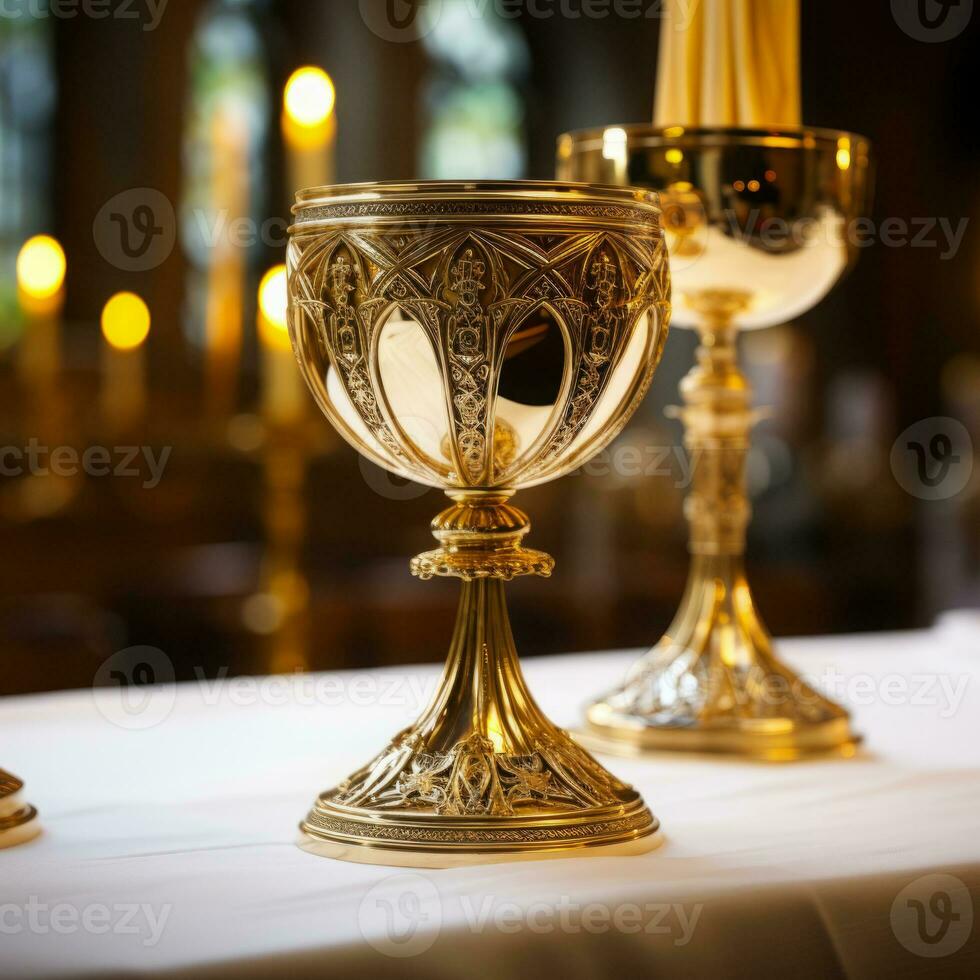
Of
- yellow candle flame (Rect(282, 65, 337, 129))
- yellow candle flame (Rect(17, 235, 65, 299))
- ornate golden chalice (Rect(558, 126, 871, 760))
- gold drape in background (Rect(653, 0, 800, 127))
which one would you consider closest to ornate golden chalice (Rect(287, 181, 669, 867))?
ornate golden chalice (Rect(558, 126, 871, 760))

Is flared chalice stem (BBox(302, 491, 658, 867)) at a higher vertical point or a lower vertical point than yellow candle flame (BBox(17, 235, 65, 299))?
lower

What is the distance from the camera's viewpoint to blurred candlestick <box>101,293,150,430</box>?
407 cm

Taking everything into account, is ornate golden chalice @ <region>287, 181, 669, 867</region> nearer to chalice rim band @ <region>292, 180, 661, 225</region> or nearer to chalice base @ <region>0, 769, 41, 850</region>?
chalice rim band @ <region>292, 180, 661, 225</region>

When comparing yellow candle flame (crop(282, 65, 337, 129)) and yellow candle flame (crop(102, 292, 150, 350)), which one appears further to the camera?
yellow candle flame (crop(102, 292, 150, 350))

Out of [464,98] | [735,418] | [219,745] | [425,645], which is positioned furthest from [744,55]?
[464,98]

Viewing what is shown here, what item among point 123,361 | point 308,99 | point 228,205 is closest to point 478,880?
point 308,99

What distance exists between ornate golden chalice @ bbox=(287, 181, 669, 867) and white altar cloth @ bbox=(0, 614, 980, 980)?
0.13 ft

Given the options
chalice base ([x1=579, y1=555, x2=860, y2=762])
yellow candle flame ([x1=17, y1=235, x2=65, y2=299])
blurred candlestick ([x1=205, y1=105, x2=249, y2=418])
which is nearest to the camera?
chalice base ([x1=579, y1=555, x2=860, y2=762])

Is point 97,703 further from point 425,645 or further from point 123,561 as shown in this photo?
point 123,561

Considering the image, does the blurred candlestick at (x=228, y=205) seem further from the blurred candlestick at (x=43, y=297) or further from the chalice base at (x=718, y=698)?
the chalice base at (x=718, y=698)

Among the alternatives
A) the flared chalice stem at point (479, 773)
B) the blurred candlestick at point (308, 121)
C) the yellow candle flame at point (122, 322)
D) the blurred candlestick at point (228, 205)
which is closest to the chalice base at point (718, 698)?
the flared chalice stem at point (479, 773)

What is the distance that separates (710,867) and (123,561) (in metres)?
4.52

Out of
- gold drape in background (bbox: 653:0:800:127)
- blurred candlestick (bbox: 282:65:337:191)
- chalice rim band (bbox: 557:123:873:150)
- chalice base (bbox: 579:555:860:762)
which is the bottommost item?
chalice base (bbox: 579:555:860:762)

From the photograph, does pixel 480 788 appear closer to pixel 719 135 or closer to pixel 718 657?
pixel 718 657
